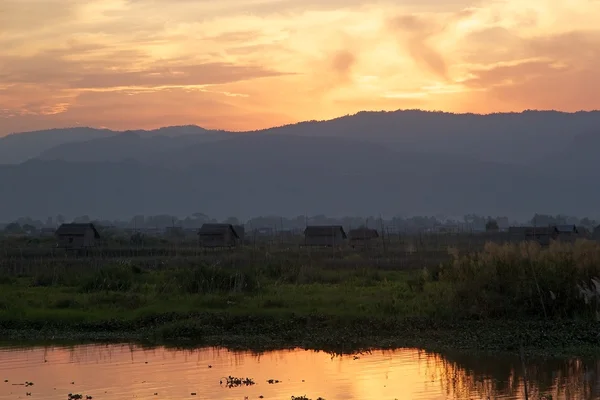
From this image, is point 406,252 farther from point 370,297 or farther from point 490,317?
point 490,317

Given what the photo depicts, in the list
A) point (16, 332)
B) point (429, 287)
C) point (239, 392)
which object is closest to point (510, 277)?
point (429, 287)

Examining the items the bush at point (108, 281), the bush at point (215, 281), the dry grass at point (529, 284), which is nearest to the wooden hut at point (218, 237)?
the bush at point (108, 281)

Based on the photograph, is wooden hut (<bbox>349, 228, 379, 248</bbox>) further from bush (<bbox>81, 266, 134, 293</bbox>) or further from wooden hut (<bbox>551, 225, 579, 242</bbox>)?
bush (<bbox>81, 266, 134, 293</bbox>)

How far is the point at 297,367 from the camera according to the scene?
18.3 m

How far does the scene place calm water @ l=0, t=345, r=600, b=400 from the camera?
15.6 meters

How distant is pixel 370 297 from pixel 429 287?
1.81 metres

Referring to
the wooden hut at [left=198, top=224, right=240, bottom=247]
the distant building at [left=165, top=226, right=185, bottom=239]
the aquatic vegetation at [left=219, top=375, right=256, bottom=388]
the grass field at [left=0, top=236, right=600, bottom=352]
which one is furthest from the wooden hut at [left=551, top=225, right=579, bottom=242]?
the aquatic vegetation at [left=219, top=375, right=256, bottom=388]

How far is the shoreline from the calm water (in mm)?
906

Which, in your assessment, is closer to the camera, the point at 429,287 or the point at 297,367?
the point at 297,367

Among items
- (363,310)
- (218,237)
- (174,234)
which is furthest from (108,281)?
(174,234)

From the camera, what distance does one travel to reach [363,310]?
2497 centimetres

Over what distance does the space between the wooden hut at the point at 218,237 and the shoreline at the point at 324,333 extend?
42.2 meters

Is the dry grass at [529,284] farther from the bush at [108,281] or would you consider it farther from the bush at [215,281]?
the bush at [108,281]

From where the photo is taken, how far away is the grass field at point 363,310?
845 inches
